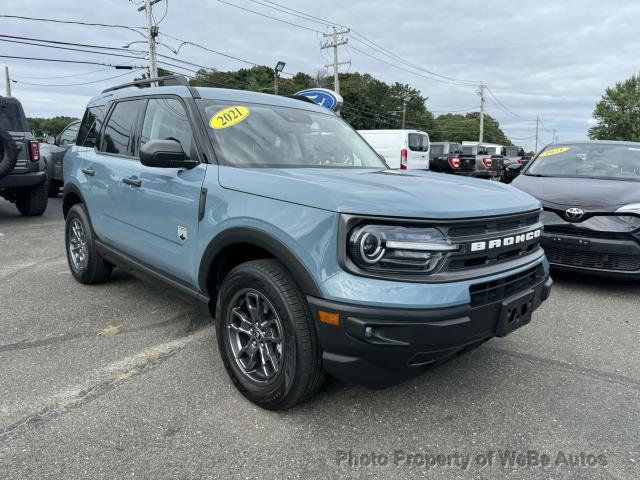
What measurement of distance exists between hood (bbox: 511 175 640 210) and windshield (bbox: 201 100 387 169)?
2318mm

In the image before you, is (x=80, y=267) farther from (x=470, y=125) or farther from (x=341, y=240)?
(x=470, y=125)

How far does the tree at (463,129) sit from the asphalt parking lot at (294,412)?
90.5m

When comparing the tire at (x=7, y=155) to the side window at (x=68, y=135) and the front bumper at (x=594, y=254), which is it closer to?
the side window at (x=68, y=135)

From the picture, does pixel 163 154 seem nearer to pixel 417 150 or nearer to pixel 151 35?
pixel 417 150

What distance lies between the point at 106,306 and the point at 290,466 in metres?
2.79

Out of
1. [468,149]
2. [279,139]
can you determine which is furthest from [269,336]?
[468,149]

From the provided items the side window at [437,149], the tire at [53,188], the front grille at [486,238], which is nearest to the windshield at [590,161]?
the front grille at [486,238]

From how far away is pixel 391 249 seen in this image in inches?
87.6

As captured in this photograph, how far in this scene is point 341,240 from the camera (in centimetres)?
223

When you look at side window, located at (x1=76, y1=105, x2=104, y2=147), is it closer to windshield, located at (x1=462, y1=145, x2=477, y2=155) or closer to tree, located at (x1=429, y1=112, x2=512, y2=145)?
windshield, located at (x1=462, y1=145, x2=477, y2=155)

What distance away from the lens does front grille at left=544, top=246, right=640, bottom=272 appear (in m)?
4.71

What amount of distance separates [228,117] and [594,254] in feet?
12.4

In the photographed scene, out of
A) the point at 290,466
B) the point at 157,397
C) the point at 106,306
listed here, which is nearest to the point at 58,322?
the point at 106,306

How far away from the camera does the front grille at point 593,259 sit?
471 cm
